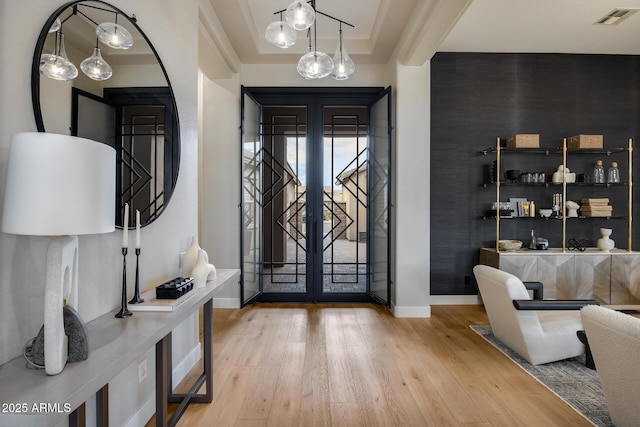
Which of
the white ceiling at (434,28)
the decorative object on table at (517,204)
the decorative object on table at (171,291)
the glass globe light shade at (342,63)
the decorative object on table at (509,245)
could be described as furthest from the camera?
the decorative object on table at (517,204)

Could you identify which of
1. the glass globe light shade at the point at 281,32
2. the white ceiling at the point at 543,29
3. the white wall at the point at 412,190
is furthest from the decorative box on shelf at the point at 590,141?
the glass globe light shade at the point at 281,32

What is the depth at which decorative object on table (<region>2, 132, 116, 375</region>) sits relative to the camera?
0.95 m

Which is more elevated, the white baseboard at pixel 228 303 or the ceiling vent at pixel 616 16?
the ceiling vent at pixel 616 16

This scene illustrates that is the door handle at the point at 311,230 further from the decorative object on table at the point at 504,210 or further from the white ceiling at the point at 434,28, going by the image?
the decorative object on table at the point at 504,210

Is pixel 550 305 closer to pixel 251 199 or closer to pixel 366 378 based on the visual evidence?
pixel 366 378

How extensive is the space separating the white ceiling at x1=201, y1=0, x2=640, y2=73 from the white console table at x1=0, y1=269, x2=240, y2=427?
2851 millimetres

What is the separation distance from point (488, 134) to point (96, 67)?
14.2ft

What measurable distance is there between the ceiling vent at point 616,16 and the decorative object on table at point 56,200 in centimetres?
480

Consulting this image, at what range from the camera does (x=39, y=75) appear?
1229 mm

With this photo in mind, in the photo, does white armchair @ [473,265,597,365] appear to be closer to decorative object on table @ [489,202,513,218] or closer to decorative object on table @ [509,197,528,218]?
decorative object on table @ [489,202,513,218]

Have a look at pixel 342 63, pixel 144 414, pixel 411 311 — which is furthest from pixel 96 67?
pixel 411 311

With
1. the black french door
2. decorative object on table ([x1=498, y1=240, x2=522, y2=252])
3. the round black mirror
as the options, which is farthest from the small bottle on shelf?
the round black mirror

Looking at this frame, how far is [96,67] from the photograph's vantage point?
5.04 ft

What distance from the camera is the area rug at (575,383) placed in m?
2.12
